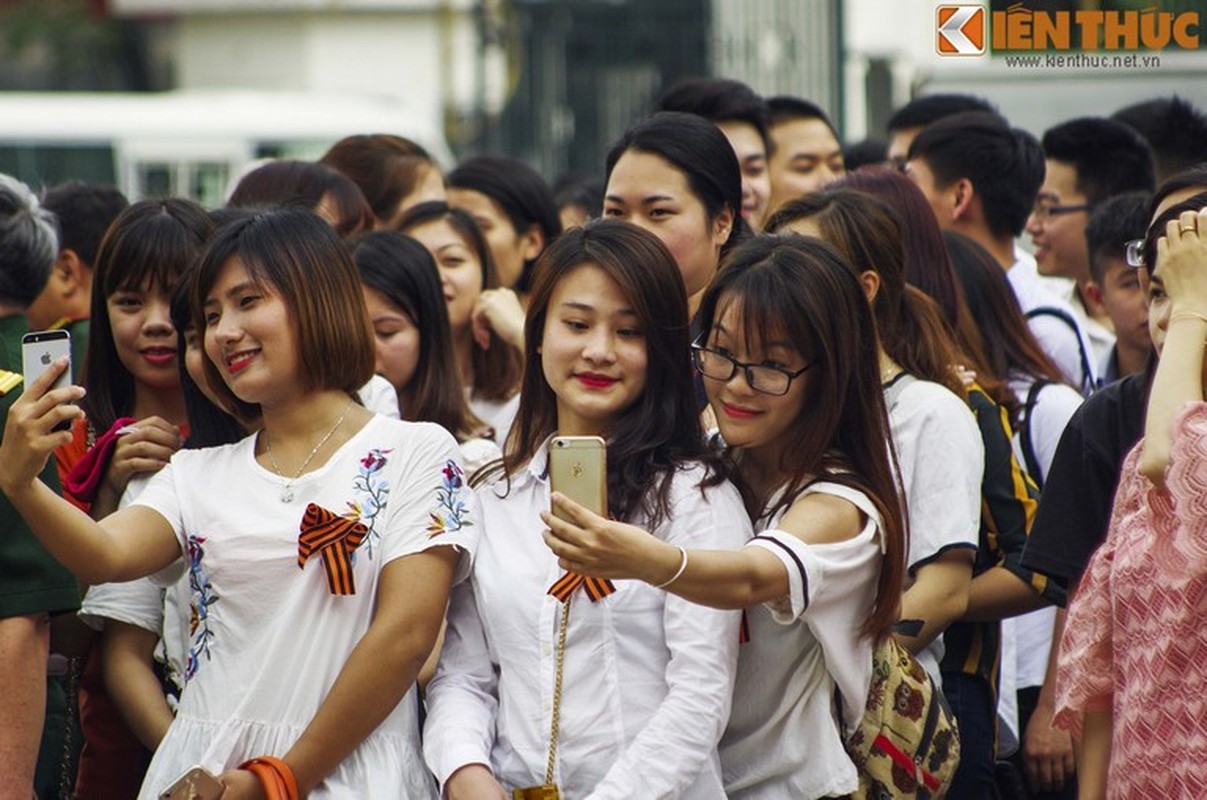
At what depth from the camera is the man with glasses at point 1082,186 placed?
6.77 metres

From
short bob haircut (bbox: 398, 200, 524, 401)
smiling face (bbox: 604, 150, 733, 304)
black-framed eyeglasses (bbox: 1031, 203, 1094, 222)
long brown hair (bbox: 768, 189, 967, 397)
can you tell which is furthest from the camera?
black-framed eyeglasses (bbox: 1031, 203, 1094, 222)

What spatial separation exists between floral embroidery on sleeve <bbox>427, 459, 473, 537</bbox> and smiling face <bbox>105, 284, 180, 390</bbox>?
1004 mm

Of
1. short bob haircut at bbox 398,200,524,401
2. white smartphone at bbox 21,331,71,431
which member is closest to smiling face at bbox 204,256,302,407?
white smartphone at bbox 21,331,71,431

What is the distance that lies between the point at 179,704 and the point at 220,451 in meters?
0.55

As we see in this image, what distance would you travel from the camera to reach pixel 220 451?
400cm

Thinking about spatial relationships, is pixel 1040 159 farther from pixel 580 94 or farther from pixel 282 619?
pixel 580 94

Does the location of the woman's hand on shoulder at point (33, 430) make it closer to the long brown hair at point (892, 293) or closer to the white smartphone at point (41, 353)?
the white smartphone at point (41, 353)

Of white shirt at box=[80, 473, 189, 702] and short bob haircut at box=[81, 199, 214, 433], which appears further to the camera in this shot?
short bob haircut at box=[81, 199, 214, 433]

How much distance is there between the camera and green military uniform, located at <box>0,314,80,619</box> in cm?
375

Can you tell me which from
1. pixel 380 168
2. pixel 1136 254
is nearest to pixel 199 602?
pixel 1136 254

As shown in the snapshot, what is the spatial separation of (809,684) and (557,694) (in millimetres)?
500

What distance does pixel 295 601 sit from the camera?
12.2ft

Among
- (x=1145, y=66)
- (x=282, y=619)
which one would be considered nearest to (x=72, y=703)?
(x=282, y=619)

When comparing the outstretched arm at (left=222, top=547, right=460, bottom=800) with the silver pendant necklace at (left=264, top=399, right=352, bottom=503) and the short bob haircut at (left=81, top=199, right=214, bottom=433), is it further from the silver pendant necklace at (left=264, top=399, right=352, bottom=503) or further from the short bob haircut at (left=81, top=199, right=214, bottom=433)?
the short bob haircut at (left=81, top=199, right=214, bottom=433)
